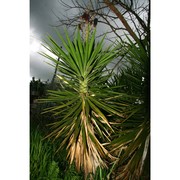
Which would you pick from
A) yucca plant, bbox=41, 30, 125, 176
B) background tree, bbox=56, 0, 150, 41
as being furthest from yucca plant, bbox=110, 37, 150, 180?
background tree, bbox=56, 0, 150, 41

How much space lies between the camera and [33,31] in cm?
183

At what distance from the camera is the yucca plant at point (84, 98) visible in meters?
2.09

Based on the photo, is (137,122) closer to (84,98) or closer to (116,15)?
(84,98)

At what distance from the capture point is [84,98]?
6.95 feet

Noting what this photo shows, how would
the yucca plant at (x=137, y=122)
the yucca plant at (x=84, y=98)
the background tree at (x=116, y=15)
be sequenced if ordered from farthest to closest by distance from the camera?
the background tree at (x=116, y=15), the yucca plant at (x=84, y=98), the yucca plant at (x=137, y=122)

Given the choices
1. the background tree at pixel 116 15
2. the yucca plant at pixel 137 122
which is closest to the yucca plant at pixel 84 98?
the yucca plant at pixel 137 122

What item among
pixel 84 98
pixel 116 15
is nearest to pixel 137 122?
pixel 84 98

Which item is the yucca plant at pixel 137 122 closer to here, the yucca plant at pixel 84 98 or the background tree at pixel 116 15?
the yucca plant at pixel 84 98

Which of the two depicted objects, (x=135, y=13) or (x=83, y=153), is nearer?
(x=83, y=153)

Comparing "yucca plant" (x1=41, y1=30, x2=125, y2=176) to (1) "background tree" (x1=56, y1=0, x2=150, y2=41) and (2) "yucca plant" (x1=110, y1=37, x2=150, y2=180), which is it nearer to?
(2) "yucca plant" (x1=110, y1=37, x2=150, y2=180)
